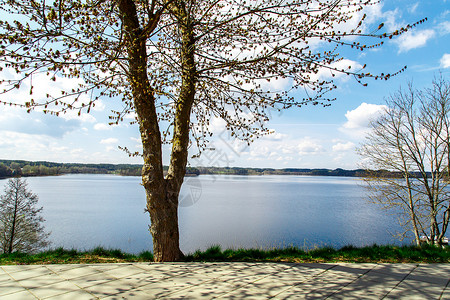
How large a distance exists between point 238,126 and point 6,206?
60.3 feet

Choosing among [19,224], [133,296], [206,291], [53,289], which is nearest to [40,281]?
[53,289]

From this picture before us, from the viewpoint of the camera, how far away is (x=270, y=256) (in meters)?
5.45

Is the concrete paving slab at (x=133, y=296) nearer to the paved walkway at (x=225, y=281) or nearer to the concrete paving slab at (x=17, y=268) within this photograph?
the paved walkway at (x=225, y=281)

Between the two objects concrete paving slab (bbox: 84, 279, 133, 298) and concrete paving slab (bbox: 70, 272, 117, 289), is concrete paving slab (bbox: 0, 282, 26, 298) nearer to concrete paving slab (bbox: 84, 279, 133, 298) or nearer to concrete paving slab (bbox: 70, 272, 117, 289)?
concrete paving slab (bbox: 70, 272, 117, 289)

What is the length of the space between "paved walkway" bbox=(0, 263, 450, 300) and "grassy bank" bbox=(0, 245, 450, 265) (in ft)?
2.11

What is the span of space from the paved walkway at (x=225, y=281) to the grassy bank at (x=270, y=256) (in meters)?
0.64

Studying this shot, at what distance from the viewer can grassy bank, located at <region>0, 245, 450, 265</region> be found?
5.03 metres

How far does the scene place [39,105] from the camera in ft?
12.3

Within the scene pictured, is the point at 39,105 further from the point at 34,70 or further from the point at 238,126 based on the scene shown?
the point at 238,126

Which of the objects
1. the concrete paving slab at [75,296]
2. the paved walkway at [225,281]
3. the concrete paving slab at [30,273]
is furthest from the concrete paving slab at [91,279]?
the concrete paving slab at [30,273]

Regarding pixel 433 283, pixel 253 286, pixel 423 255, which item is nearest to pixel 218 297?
pixel 253 286

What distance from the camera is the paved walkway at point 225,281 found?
316 centimetres

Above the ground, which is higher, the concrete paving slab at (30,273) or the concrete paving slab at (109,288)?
the concrete paving slab at (109,288)

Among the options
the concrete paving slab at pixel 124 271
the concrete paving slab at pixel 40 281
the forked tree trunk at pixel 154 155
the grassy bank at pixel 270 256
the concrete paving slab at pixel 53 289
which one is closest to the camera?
the concrete paving slab at pixel 53 289
